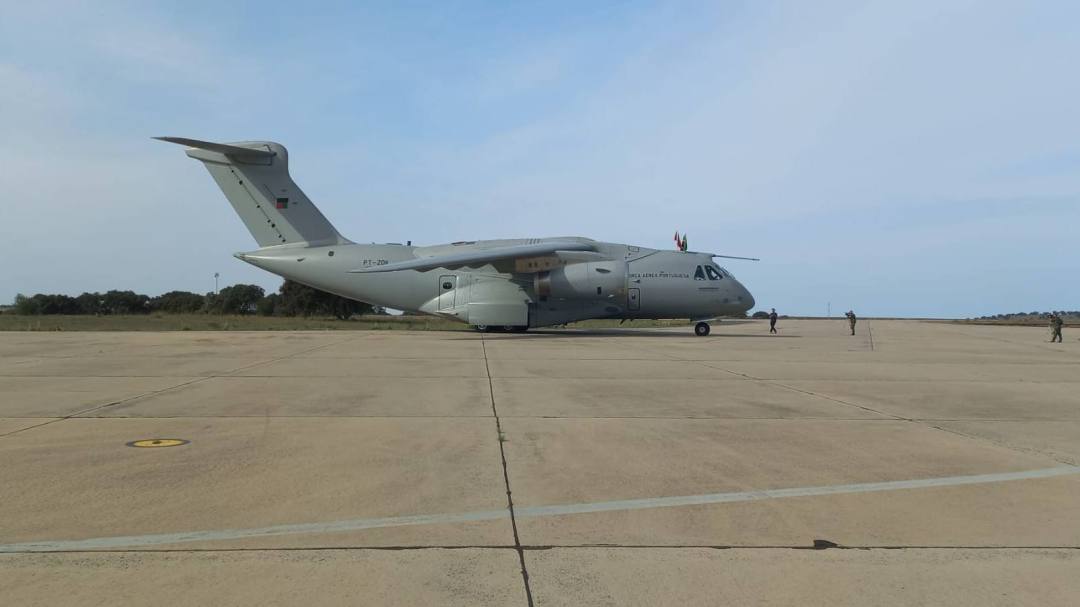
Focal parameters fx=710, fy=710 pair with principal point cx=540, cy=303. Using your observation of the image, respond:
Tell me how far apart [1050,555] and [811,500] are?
4.26 feet

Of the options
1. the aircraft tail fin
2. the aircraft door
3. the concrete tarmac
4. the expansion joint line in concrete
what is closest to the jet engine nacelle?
the aircraft door

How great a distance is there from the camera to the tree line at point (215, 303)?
63094mm

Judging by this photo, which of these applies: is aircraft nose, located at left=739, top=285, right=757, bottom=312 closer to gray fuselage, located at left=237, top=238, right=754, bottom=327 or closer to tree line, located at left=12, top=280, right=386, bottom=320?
gray fuselage, located at left=237, top=238, right=754, bottom=327

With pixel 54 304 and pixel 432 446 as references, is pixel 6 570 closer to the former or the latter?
pixel 432 446

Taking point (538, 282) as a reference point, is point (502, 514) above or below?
below

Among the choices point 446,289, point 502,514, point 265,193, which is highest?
point 265,193

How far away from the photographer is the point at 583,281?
24875 millimetres

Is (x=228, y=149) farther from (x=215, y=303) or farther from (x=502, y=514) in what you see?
(x=215, y=303)

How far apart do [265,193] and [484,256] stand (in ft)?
30.7

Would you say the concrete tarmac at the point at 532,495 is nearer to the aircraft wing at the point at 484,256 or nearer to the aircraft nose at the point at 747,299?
the aircraft wing at the point at 484,256

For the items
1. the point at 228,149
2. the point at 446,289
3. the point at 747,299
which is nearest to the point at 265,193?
the point at 228,149

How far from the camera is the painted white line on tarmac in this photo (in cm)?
364

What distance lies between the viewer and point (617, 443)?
21.0ft

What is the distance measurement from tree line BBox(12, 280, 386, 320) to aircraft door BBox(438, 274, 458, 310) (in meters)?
29.9
